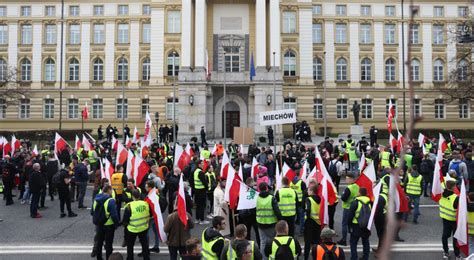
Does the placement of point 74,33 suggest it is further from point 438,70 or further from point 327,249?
point 327,249

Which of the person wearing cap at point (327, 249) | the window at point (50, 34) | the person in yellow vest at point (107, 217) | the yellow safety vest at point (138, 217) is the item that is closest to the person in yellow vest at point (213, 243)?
the person wearing cap at point (327, 249)

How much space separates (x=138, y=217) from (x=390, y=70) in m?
47.3

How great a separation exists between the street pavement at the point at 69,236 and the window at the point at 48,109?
3704cm

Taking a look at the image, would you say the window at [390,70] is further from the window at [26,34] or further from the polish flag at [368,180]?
the polish flag at [368,180]

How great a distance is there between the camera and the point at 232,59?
46.2 meters

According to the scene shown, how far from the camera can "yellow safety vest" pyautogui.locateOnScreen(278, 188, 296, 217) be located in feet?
33.2

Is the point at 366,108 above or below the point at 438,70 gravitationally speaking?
below

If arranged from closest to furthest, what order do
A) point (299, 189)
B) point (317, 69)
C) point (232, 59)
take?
point (299, 189) < point (232, 59) < point (317, 69)

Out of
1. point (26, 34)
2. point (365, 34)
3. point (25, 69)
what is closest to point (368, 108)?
point (365, 34)

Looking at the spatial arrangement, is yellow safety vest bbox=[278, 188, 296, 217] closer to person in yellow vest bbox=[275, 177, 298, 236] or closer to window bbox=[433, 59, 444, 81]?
person in yellow vest bbox=[275, 177, 298, 236]

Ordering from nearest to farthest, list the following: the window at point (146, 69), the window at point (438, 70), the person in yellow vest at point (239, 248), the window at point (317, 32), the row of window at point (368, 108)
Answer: the person in yellow vest at point (239, 248)
the row of window at point (368, 108)
the window at point (146, 69)
the window at point (317, 32)
the window at point (438, 70)

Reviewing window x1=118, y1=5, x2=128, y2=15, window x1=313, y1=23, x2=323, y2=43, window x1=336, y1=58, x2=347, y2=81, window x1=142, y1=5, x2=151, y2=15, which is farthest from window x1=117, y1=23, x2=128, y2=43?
window x1=336, y1=58, x2=347, y2=81

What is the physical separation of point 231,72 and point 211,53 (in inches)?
167

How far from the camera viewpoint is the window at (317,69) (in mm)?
51125
